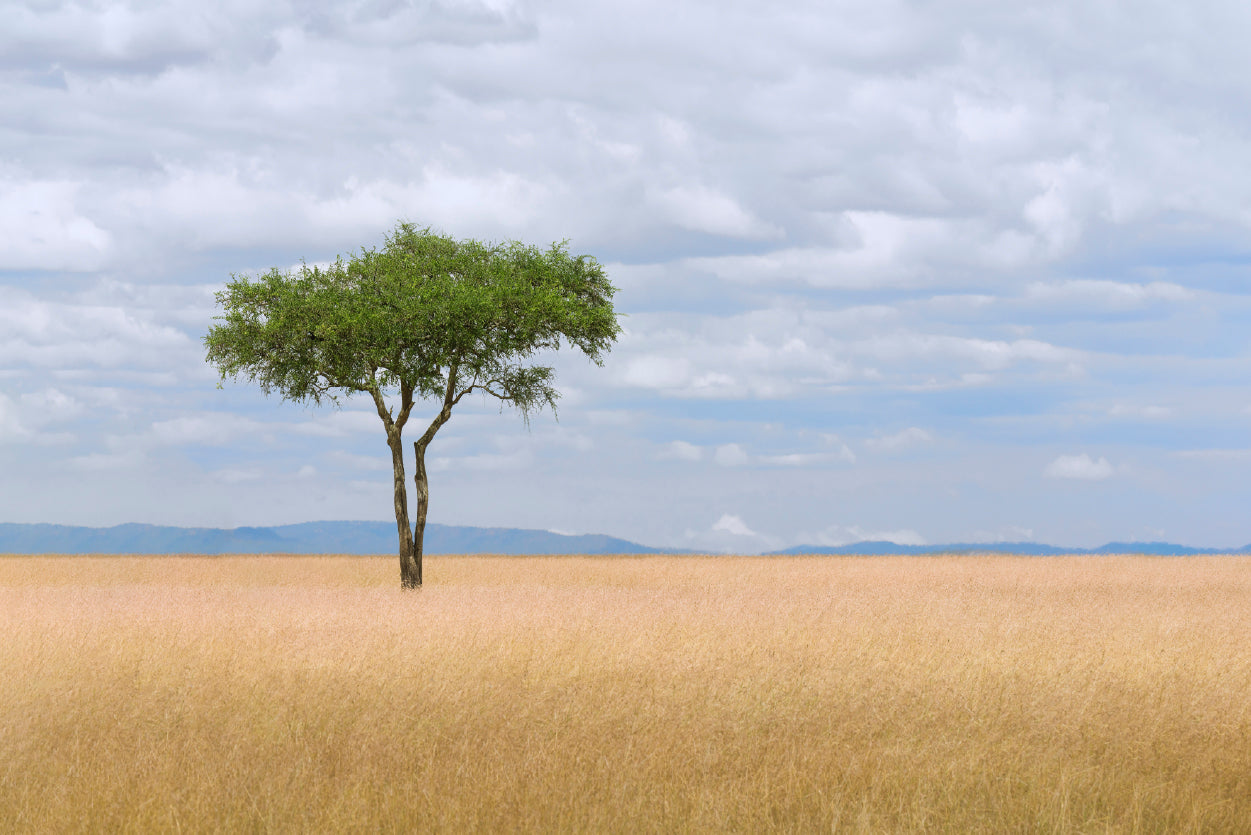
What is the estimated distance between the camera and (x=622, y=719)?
426 inches

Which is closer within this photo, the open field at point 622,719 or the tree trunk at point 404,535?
the open field at point 622,719

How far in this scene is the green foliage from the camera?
2909 cm

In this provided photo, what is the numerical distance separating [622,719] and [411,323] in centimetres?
1996

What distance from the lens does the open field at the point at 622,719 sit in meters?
7.93

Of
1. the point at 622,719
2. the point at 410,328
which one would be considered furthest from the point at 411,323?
the point at 622,719

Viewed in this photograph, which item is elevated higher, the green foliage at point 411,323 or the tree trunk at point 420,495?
the green foliage at point 411,323

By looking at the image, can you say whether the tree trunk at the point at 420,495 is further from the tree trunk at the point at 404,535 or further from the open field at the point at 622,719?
the open field at the point at 622,719

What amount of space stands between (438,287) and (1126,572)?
26.9 metres

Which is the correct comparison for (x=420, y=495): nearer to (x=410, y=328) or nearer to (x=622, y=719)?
(x=410, y=328)

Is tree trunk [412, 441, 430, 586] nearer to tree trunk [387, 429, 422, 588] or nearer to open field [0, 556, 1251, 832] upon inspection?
tree trunk [387, 429, 422, 588]

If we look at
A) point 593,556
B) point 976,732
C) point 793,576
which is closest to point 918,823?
point 976,732

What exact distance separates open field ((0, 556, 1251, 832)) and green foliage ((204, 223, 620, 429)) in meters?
9.74

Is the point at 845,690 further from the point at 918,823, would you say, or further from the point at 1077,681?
the point at 918,823

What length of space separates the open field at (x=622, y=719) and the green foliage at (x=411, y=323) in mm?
9740
